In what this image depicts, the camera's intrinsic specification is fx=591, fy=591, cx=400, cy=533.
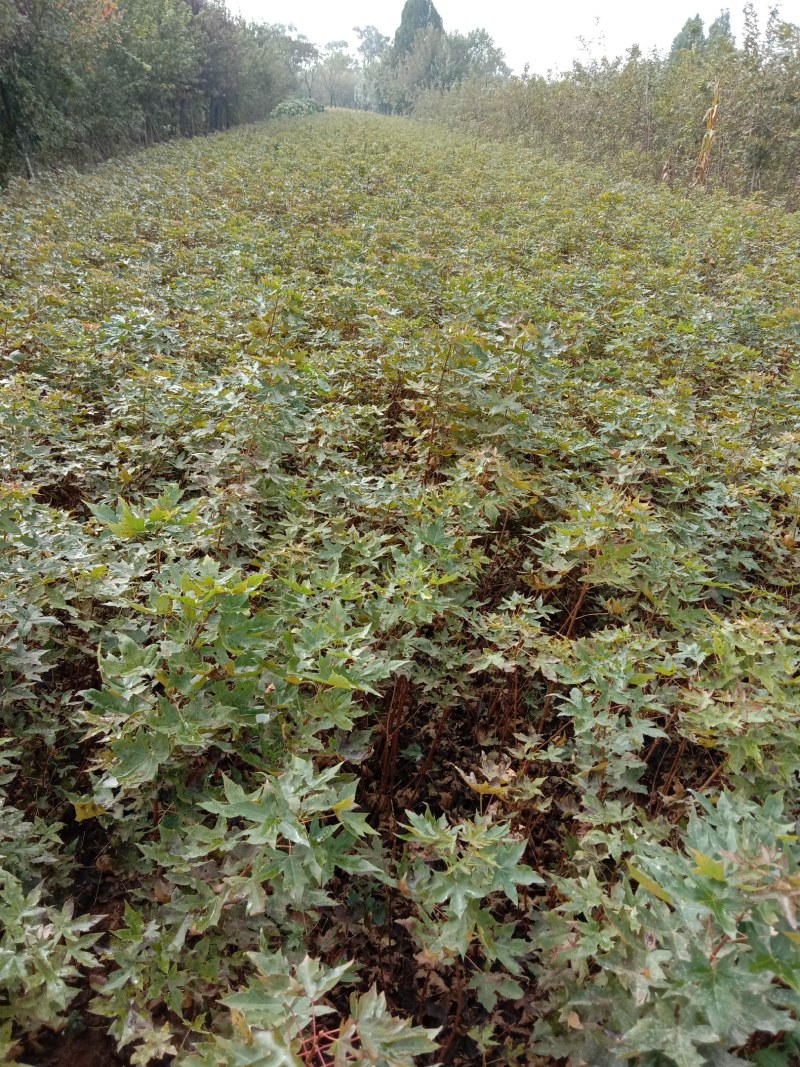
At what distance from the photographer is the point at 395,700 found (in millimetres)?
2148

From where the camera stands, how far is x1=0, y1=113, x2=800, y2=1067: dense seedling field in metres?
1.26

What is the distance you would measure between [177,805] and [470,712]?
1.16 metres

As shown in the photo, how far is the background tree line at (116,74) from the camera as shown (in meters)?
13.1

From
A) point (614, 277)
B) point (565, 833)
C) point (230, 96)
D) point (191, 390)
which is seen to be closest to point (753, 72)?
→ point (614, 277)

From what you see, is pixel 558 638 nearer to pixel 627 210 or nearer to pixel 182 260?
pixel 182 260

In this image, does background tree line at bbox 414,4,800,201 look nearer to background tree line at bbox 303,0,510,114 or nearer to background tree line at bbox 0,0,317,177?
background tree line at bbox 0,0,317,177

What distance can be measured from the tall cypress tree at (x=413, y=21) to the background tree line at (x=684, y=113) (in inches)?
1481

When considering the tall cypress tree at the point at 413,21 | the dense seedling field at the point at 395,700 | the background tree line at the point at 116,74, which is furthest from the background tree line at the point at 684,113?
the tall cypress tree at the point at 413,21

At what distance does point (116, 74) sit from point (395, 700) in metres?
22.6

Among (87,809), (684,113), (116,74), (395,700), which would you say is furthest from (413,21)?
(87,809)

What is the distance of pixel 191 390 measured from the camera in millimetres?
3326

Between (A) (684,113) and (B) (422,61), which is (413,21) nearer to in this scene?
(B) (422,61)

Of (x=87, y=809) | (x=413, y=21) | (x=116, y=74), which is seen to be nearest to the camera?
(x=87, y=809)

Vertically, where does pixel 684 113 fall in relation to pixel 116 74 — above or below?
below
